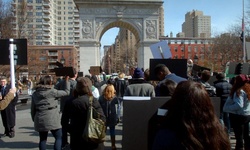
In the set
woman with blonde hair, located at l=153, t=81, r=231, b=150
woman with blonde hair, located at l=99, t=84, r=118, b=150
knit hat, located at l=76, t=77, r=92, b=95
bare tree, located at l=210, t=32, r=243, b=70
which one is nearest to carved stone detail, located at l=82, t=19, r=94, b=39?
bare tree, located at l=210, t=32, r=243, b=70

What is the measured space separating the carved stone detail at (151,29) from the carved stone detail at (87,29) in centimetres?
696

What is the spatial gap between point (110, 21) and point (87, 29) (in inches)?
118

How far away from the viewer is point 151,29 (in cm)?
3622

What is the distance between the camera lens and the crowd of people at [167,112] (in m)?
1.99

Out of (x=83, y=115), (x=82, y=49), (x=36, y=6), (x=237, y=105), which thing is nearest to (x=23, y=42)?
(x=83, y=115)

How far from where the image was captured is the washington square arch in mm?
35500

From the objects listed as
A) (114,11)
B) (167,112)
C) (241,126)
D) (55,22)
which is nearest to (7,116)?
(241,126)

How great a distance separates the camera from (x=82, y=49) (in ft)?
117

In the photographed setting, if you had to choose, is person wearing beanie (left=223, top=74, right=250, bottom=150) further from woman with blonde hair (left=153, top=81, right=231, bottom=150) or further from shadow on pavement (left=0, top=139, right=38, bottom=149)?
shadow on pavement (left=0, top=139, right=38, bottom=149)

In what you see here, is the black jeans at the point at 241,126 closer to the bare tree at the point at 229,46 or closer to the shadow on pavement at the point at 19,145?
the shadow on pavement at the point at 19,145

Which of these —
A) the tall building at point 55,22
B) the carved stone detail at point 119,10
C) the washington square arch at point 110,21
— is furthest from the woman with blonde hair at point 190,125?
the tall building at point 55,22

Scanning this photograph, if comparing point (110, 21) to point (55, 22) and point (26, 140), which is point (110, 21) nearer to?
point (26, 140)

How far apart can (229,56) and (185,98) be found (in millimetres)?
53701

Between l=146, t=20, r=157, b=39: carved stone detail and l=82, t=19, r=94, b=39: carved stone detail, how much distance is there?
6.96 m
